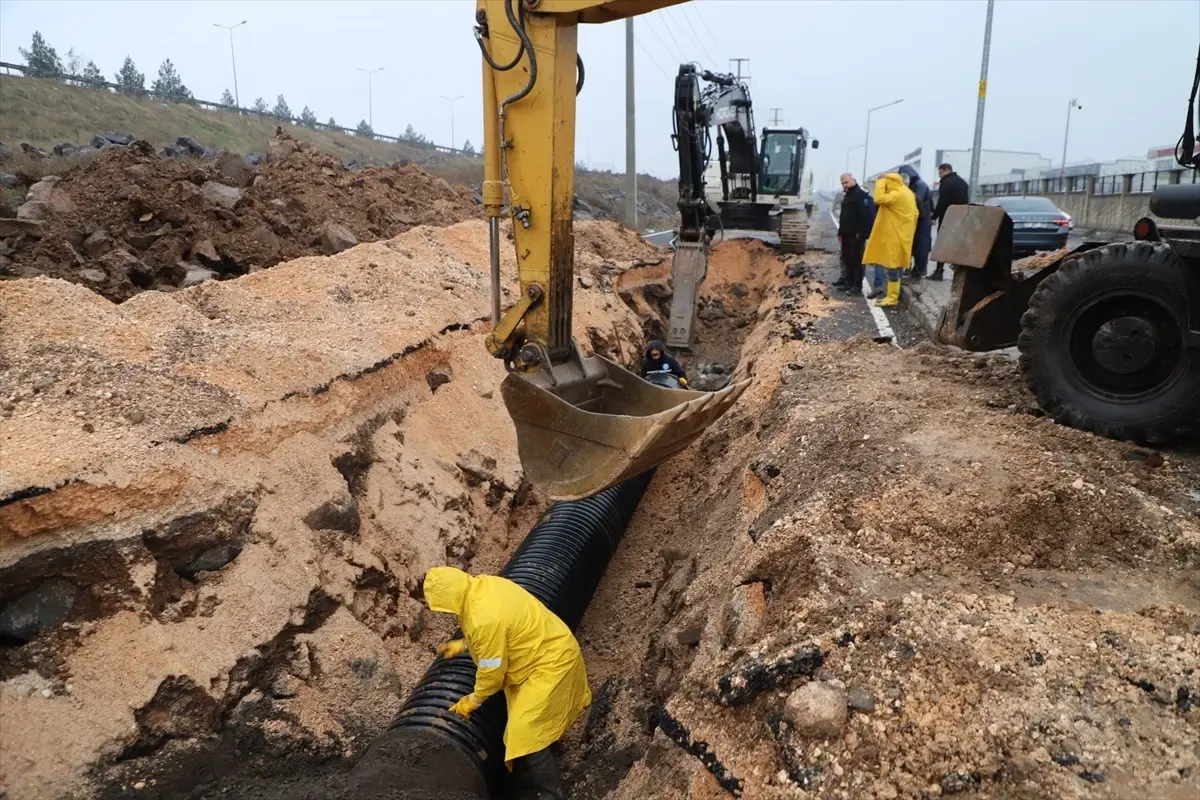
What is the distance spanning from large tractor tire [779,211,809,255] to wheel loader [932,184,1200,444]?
10.9 metres

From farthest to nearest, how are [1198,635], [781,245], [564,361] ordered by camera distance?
[781,245] → [564,361] → [1198,635]

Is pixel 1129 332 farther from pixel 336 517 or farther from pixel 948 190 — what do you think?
pixel 948 190

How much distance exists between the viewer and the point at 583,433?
4176 millimetres

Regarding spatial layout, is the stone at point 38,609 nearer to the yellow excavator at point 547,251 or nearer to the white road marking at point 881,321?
the yellow excavator at point 547,251

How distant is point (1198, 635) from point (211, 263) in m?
7.87

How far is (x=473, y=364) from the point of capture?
24.1ft

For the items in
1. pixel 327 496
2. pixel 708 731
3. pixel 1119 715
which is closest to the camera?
pixel 1119 715

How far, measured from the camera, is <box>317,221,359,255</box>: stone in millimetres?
8539

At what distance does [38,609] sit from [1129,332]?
5899 millimetres

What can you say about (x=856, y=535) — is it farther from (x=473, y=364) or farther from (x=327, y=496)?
(x=473, y=364)

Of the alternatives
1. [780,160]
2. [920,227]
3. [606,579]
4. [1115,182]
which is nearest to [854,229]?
[920,227]

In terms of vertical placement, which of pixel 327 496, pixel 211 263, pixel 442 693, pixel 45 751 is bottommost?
pixel 442 693

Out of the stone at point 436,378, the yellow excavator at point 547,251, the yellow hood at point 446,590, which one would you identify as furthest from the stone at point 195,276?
the yellow hood at point 446,590

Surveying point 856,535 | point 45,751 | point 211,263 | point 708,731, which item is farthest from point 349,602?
point 211,263
